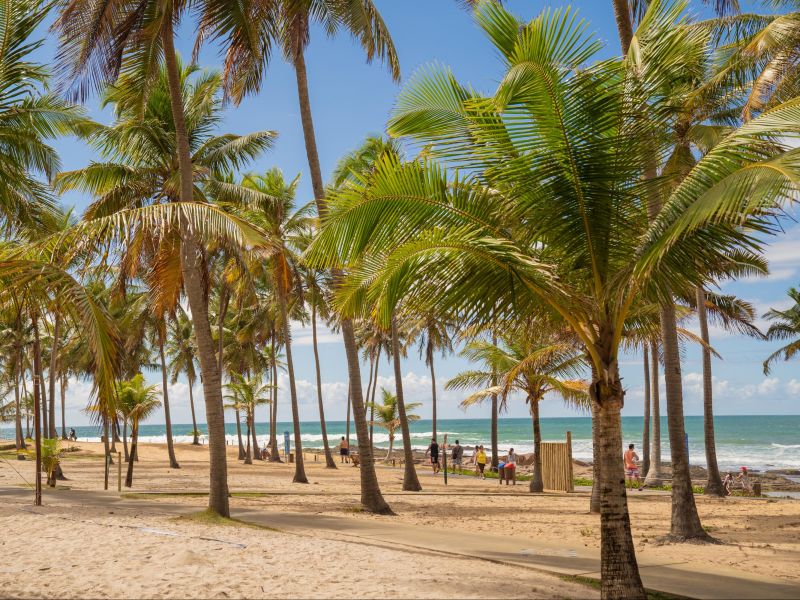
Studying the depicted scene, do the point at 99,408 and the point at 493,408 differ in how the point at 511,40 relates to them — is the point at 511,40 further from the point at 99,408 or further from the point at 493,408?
the point at 493,408

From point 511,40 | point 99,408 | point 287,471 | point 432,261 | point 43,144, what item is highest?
point 43,144

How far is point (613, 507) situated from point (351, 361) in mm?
8940

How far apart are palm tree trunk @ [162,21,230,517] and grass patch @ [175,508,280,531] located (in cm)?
15

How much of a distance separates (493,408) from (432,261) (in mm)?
23354

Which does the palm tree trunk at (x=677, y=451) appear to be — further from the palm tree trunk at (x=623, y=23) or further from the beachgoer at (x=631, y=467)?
the beachgoer at (x=631, y=467)

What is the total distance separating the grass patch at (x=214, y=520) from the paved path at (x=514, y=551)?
0.89 ft

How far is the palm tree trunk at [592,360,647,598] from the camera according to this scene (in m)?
6.35

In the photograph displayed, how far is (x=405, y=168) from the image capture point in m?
7.11

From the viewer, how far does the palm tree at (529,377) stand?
19375mm

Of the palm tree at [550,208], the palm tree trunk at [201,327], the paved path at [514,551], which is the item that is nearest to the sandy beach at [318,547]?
the paved path at [514,551]

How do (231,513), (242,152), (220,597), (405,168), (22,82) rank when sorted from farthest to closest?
(242,152) < (231,513) < (22,82) < (405,168) < (220,597)

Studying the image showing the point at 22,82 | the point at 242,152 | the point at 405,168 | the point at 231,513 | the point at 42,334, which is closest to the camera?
the point at 405,168

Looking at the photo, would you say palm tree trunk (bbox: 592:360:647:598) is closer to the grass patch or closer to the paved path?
the paved path

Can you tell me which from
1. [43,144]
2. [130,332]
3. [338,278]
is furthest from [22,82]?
[130,332]
